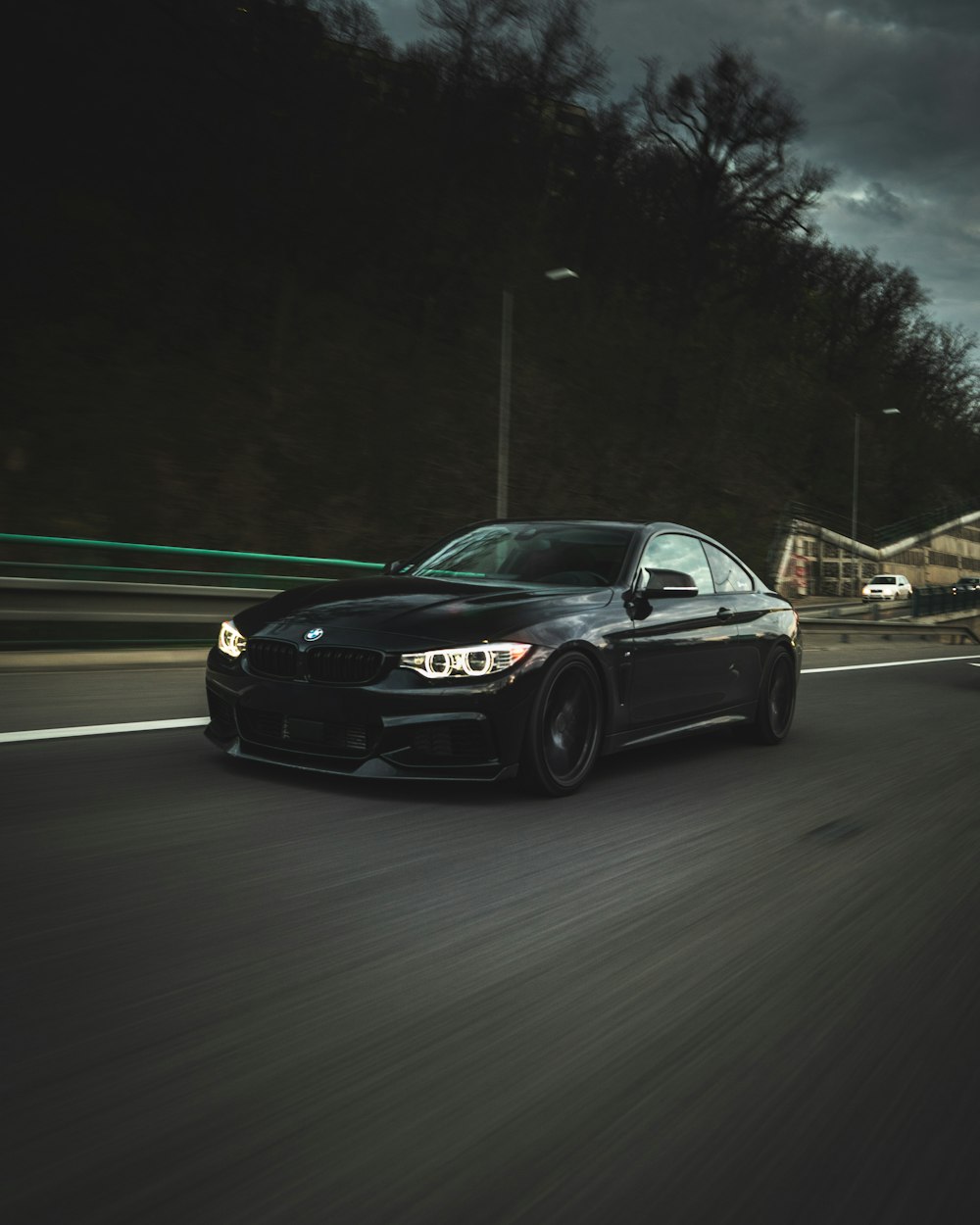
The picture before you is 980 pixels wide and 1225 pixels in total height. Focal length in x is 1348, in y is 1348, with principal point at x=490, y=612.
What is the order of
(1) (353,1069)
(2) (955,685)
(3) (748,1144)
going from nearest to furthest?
(3) (748,1144)
(1) (353,1069)
(2) (955,685)

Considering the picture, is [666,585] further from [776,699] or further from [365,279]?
[365,279]

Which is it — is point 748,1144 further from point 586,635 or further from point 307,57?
point 307,57

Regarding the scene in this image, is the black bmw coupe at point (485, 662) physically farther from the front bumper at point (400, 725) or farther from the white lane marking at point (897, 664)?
the white lane marking at point (897, 664)

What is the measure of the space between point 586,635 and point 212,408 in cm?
2612

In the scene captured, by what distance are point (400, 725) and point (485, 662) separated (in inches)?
18.3

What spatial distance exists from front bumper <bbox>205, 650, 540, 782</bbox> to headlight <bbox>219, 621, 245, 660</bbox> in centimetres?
28

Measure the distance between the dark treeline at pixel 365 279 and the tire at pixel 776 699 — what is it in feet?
60.1

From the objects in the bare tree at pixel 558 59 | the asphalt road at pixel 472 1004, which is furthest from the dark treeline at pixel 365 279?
the asphalt road at pixel 472 1004

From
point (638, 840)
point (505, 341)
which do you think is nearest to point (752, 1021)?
point (638, 840)

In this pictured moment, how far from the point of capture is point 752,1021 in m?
3.31

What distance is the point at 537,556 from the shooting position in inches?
287

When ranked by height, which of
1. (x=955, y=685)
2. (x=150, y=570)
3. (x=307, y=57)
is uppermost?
(x=307, y=57)

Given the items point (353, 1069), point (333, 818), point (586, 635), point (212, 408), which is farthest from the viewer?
point (212, 408)

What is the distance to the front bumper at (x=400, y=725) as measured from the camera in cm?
574
